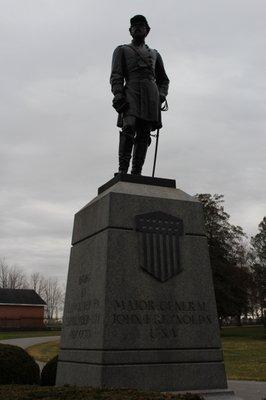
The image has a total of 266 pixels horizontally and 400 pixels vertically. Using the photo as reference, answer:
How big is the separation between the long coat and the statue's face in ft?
0.49

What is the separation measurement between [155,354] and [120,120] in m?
3.48

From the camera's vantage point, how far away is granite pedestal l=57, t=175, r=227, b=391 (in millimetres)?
6129

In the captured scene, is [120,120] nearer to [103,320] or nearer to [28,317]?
[103,320]

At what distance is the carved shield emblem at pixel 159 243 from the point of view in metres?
6.59

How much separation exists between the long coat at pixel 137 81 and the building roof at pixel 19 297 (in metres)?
63.3

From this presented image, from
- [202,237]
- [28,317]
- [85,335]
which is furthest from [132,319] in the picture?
[28,317]

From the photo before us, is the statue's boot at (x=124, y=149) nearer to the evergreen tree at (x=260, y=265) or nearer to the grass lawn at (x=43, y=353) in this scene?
the grass lawn at (x=43, y=353)

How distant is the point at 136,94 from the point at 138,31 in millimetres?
990

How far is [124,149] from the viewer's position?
7.71 m

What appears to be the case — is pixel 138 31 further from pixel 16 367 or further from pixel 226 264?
pixel 226 264

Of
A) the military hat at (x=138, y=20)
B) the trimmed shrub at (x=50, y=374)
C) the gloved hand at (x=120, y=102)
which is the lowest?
the trimmed shrub at (x=50, y=374)

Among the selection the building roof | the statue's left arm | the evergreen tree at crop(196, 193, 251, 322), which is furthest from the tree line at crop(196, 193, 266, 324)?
the statue's left arm

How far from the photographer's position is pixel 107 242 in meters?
6.49

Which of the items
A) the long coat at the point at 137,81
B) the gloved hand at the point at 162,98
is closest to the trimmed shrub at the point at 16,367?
the long coat at the point at 137,81
